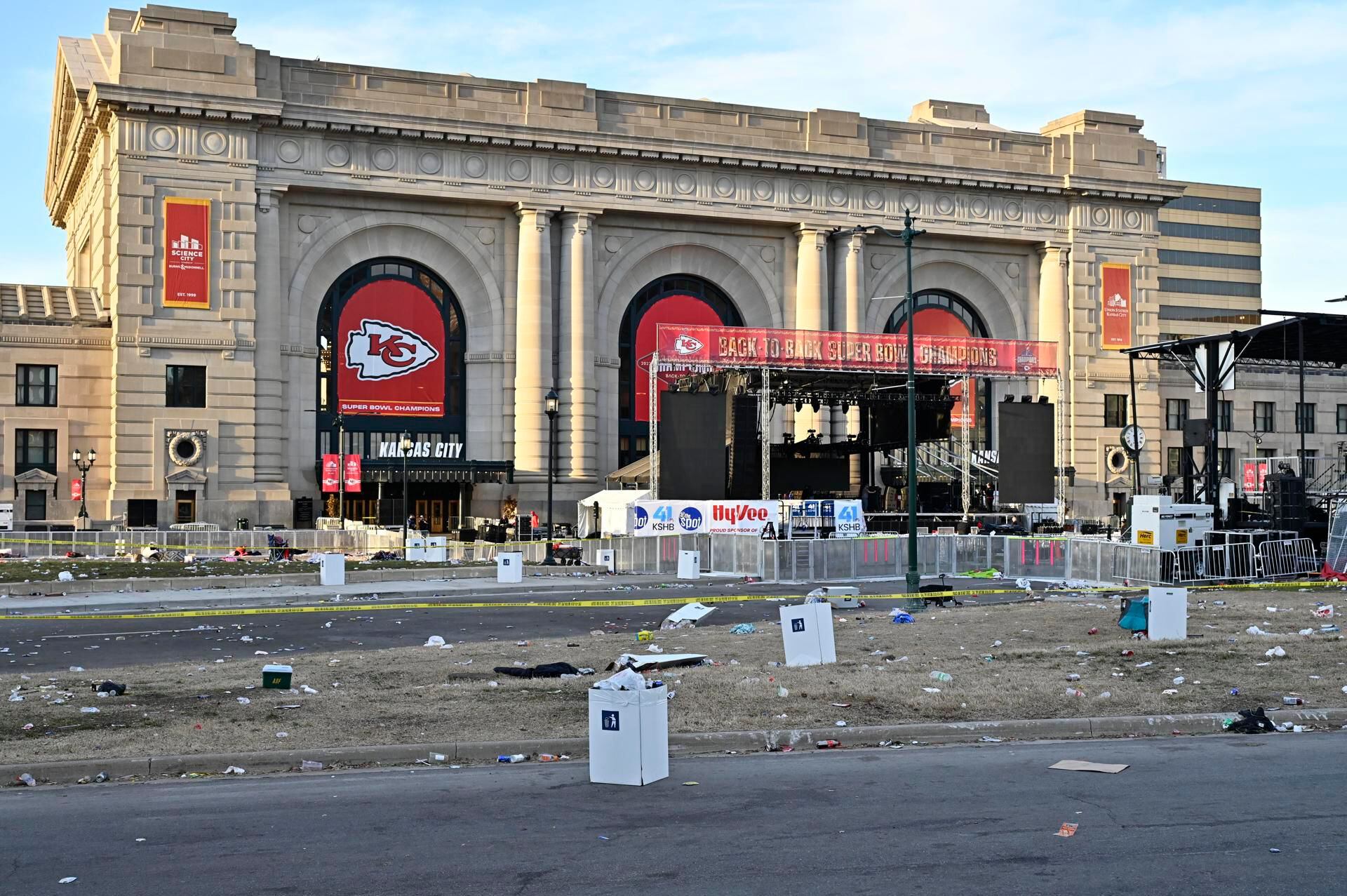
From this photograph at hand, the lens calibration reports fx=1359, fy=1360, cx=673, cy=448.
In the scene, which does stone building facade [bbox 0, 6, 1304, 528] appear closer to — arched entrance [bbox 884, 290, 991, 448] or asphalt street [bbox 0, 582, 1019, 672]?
arched entrance [bbox 884, 290, 991, 448]

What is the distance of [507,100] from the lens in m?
64.6

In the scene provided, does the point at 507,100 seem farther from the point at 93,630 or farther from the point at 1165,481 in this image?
the point at 93,630

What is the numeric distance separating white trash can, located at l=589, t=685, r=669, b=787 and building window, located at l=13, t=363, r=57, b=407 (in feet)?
183

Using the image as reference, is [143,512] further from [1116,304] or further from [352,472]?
[1116,304]

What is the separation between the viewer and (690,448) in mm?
49688

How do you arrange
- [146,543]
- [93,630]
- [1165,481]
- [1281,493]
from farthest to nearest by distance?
[1165,481], [146,543], [1281,493], [93,630]

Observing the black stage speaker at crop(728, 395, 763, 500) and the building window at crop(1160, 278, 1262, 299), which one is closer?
the black stage speaker at crop(728, 395, 763, 500)

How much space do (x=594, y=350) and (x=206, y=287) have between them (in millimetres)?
17978

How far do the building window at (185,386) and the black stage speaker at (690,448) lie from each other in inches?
874

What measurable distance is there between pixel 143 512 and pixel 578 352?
20709 mm

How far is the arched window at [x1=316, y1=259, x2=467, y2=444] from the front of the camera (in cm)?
6331

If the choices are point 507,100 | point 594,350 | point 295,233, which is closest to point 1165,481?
point 594,350

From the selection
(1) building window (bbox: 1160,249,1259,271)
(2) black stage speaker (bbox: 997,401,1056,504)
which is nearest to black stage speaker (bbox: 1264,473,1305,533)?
(2) black stage speaker (bbox: 997,401,1056,504)

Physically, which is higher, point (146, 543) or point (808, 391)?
point (808, 391)
